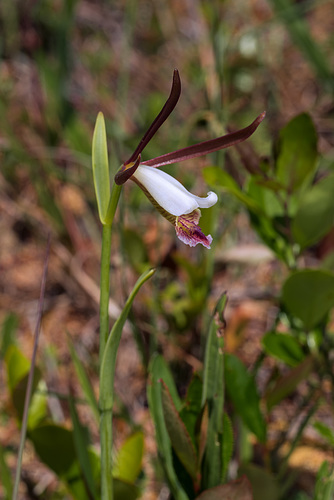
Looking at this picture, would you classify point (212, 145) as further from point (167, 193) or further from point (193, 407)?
point (193, 407)

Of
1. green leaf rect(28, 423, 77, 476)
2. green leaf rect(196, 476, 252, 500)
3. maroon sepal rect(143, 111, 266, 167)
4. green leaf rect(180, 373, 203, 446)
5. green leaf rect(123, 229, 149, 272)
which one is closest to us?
maroon sepal rect(143, 111, 266, 167)

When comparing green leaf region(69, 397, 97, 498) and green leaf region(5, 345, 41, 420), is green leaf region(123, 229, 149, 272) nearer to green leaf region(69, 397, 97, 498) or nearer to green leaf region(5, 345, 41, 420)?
green leaf region(5, 345, 41, 420)

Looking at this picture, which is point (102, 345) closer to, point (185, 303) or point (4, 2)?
point (185, 303)

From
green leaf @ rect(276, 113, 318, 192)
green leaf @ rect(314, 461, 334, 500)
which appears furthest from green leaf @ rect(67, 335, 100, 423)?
green leaf @ rect(276, 113, 318, 192)

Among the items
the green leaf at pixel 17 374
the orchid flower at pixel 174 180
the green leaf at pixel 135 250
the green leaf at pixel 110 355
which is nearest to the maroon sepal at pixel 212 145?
the orchid flower at pixel 174 180

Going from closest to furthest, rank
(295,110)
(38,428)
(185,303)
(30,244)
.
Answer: (38,428)
(185,303)
(30,244)
(295,110)

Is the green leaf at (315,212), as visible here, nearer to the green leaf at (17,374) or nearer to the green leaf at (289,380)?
the green leaf at (289,380)

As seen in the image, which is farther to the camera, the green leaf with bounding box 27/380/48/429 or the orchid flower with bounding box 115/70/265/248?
the green leaf with bounding box 27/380/48/429

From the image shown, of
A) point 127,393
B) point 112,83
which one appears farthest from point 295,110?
point 127,393
